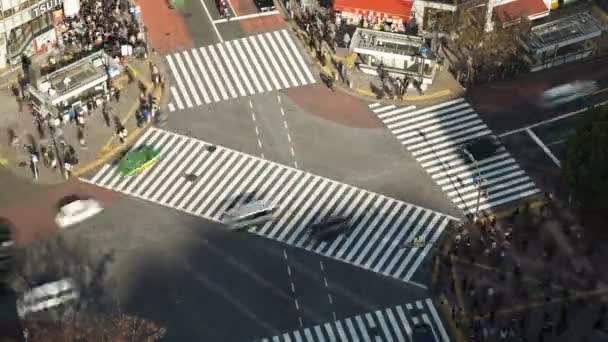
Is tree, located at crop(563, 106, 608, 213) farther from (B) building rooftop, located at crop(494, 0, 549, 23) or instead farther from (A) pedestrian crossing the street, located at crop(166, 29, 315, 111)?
(A) pedestrian crossing the street, located at crop(166, 29, 315, 111)

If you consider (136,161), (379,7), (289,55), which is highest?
(379,7)

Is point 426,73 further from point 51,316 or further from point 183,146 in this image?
point 51,316

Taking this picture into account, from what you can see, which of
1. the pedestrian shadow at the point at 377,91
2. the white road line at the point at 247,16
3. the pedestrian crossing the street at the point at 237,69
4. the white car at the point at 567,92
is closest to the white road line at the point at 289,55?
the pedestrian crossing the street at the point at 237,69

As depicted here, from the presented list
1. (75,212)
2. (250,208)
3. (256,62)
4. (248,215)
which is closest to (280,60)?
(256,62)

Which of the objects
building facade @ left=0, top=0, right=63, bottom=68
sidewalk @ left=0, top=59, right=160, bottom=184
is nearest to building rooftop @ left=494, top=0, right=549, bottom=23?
sidewalk @ left=0, top=59, right=160, bottom=184

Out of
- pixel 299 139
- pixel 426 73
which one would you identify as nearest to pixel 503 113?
pixel 426 73

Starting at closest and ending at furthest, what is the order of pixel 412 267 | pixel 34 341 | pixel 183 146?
pixel 34 341 → pixel 412 267 → pixel 183 146

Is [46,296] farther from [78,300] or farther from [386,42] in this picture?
[386,42]
